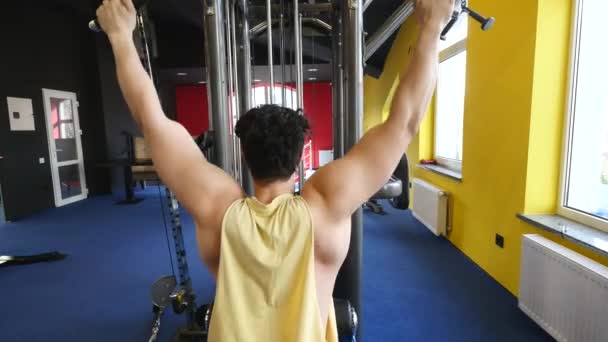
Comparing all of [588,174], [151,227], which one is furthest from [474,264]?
[151,227]

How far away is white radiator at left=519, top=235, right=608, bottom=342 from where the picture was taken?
1529mm

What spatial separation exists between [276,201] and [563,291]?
1.79m

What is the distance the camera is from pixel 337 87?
5.14 ft

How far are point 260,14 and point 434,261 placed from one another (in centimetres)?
241

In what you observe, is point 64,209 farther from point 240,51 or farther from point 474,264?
point 474,264

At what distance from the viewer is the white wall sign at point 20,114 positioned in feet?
14.5

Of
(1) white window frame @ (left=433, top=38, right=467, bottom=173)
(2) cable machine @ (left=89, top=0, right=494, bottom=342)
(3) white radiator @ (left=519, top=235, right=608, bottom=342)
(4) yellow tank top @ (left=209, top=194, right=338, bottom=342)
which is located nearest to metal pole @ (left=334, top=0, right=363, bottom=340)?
(2) cable machine @ (left=89, top=0, right=494, bottom=342)

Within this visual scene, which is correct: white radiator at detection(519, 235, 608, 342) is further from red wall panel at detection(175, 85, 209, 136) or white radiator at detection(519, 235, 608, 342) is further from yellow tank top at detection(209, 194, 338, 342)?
red wall panel at detection(175, 85, 209, 136)

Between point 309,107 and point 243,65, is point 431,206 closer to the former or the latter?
point 243,65

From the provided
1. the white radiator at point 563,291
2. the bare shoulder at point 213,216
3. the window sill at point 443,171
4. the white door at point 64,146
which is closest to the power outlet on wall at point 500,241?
the white radiator at point 563,291

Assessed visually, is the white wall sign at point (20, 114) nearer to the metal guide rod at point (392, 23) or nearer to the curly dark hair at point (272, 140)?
the metal guide rod at point (392, 23)

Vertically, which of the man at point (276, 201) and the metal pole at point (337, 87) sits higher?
the metal pole at point (337, 87)

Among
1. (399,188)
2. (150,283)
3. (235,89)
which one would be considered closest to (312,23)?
(235,89)

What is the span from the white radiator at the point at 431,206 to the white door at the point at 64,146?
506 centimetres
